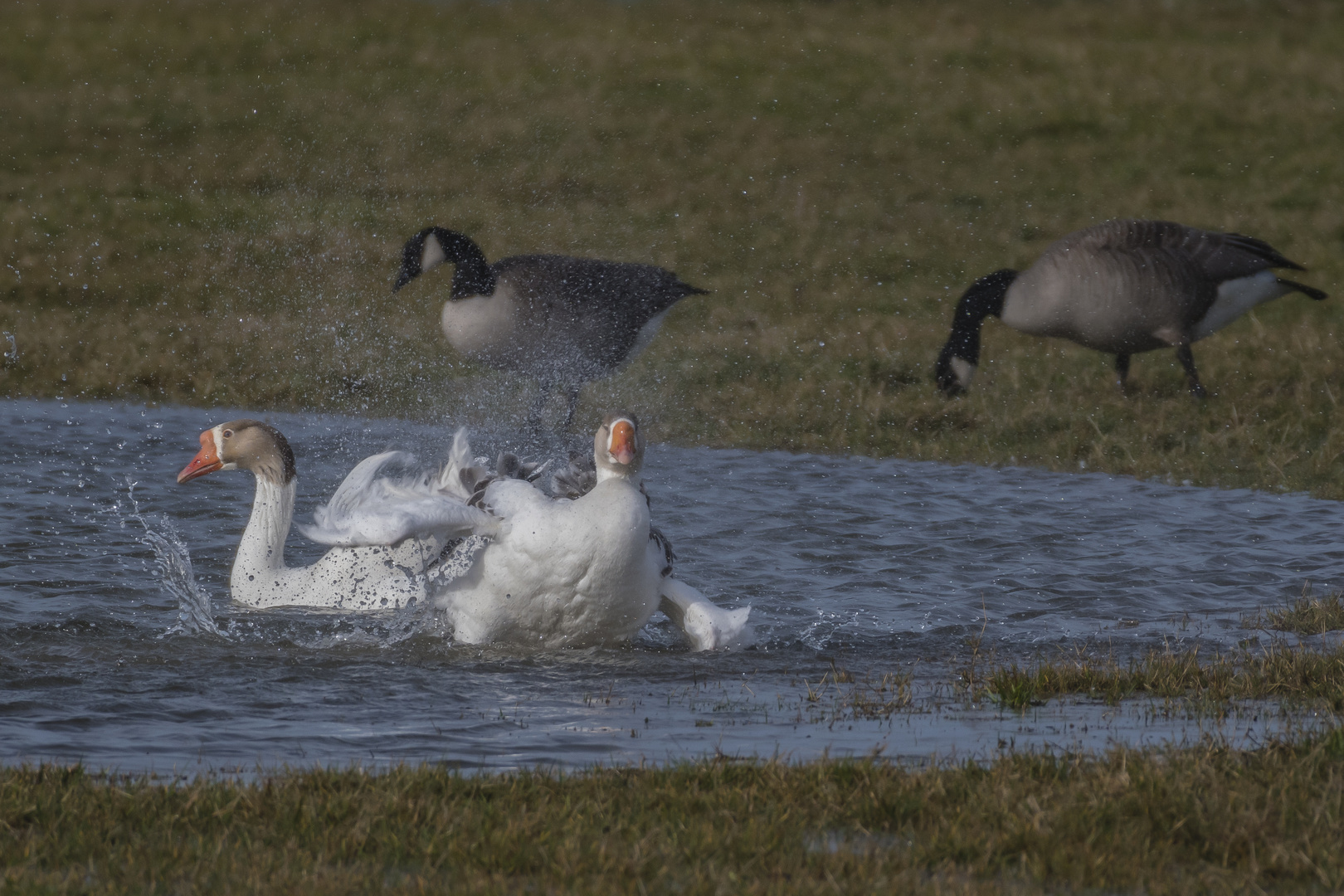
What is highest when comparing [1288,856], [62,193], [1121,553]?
[62,193]

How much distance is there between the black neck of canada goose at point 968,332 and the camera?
1388 centimetres

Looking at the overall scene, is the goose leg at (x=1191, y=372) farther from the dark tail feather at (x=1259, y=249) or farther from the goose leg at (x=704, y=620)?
the goose leg at (x=704, y=620)

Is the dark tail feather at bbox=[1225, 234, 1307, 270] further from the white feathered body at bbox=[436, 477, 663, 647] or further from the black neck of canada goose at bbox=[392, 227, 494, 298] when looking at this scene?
the white feathered body at bbox=[436, 477, 663, 647]

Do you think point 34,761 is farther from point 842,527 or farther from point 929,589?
point 842,527

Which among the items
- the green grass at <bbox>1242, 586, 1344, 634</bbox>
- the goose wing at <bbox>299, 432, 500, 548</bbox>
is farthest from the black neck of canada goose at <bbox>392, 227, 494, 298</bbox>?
the green grass at <bbox>1242, 586, 1344, 634</bbox>

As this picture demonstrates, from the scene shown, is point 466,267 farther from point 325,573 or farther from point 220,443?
point 325,573

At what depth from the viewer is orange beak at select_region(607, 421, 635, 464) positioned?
6766mm

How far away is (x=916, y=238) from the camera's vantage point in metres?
21.8

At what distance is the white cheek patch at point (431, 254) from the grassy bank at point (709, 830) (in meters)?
9.92

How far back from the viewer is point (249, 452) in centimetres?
862

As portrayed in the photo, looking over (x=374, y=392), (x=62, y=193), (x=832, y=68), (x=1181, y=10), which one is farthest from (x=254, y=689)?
(x=1181, y=10)

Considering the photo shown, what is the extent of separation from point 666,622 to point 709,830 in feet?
11.8

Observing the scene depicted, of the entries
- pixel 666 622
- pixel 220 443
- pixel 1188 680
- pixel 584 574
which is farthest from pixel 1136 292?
pixel 584 574

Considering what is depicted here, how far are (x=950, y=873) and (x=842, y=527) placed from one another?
561cm
